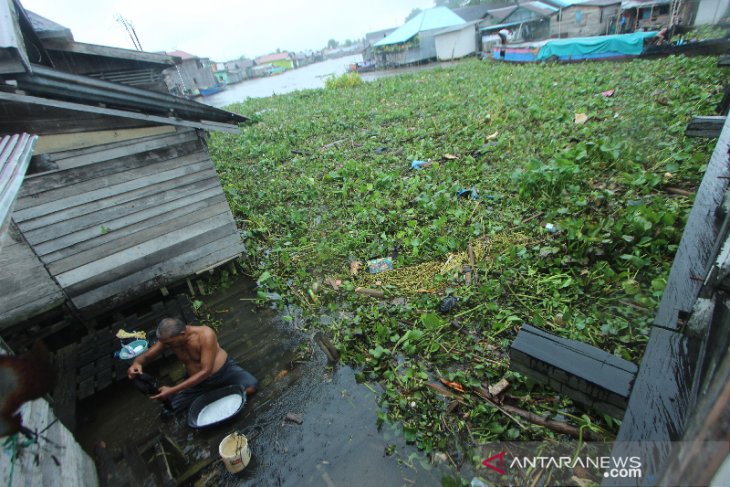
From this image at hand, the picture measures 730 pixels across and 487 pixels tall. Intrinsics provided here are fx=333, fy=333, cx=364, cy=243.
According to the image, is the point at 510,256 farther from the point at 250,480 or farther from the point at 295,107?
the point at 295,107

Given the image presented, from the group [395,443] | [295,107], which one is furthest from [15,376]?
[295,107]

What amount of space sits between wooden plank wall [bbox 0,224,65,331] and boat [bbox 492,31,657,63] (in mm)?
25354

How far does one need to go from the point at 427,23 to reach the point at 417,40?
10.5 feet

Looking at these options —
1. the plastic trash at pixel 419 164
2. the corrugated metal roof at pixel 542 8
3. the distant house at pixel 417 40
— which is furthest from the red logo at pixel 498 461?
the distant house at pixel 417 40

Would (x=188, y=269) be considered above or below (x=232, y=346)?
above

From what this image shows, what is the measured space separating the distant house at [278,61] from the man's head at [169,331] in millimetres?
93507

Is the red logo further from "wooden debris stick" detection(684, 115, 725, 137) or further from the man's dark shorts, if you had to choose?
"wooden debris stick" detection(684, 115, 725, 137)

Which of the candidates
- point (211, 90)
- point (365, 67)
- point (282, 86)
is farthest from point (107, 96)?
point (211, 90)

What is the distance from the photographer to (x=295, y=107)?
21.9 m

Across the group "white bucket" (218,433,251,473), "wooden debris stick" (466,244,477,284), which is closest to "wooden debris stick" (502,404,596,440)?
"wooden debris stick" (466,244,477,284)

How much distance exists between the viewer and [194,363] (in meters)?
4.10

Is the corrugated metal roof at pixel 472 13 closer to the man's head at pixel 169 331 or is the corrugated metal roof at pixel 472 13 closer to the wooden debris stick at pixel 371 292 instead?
the wooden debris stick at pixel 371 292

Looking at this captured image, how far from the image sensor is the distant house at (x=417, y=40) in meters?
38.5

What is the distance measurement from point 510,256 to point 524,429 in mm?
2659
